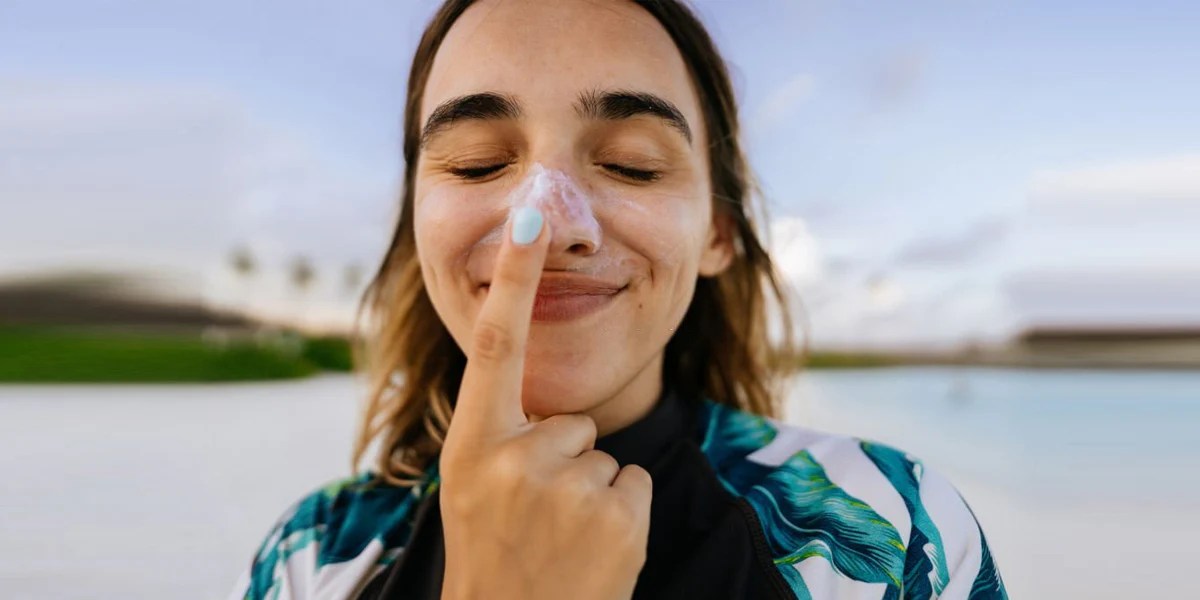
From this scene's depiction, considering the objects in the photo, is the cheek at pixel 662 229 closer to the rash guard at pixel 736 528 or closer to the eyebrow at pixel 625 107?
the eyebrow at pixel 625 107

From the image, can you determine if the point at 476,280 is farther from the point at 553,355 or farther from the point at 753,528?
the point at 753,528

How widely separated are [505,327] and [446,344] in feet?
2.54

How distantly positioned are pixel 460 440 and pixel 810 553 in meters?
0.53

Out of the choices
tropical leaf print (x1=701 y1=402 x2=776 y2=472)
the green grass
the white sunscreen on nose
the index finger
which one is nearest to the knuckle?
the index finger

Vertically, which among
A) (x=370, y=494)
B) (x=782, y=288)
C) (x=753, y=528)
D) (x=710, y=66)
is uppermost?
(x=710, y=66)

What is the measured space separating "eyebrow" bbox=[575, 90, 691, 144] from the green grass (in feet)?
16.1

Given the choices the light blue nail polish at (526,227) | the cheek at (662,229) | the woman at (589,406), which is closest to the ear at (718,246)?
the woman at (589,406)

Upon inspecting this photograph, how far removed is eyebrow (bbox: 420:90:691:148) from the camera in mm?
981

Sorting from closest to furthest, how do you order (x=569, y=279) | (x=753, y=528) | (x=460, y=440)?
(x=460, y=440), (x=569, y=279), (x=753, y=528)

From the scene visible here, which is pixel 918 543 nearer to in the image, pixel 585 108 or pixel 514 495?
pixel 514 495

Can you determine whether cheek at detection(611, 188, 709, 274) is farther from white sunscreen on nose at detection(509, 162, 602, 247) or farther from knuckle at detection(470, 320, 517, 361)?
knuckle at detection(470, 320, 517, 361)

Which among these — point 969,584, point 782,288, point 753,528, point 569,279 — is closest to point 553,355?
point 569,279

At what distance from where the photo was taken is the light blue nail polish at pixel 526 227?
0.73 m

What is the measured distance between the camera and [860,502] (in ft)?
3.56
